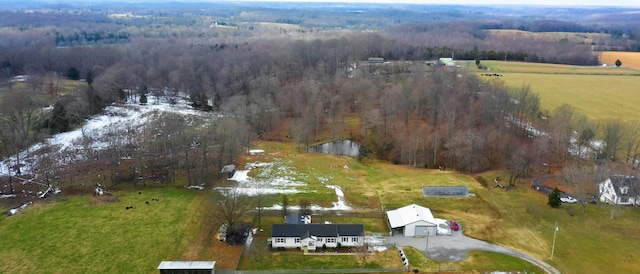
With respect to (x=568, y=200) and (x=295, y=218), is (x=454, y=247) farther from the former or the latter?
(x=568, y=200)

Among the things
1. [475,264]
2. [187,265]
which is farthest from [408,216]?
[187,265]

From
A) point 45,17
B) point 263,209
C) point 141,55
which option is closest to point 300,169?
point 263,209

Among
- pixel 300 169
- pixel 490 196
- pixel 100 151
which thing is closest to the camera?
pixel 490 196

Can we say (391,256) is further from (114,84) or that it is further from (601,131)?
(114,84)

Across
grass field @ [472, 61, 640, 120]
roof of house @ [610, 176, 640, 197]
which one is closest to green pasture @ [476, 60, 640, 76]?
grass field @ [472, 61, 640, 120]

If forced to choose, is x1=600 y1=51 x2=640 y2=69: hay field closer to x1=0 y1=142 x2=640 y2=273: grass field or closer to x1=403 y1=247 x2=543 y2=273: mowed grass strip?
x1=0 y1=142 x2=640 y2=273: grass field

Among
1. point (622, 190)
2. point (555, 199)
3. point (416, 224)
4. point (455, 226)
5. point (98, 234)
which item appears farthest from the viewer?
point (622, 190)

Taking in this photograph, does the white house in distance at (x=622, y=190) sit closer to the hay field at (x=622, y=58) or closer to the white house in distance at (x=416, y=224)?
the white house in distance at (x=416, y=224)

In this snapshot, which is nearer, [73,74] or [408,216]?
[408,216]
